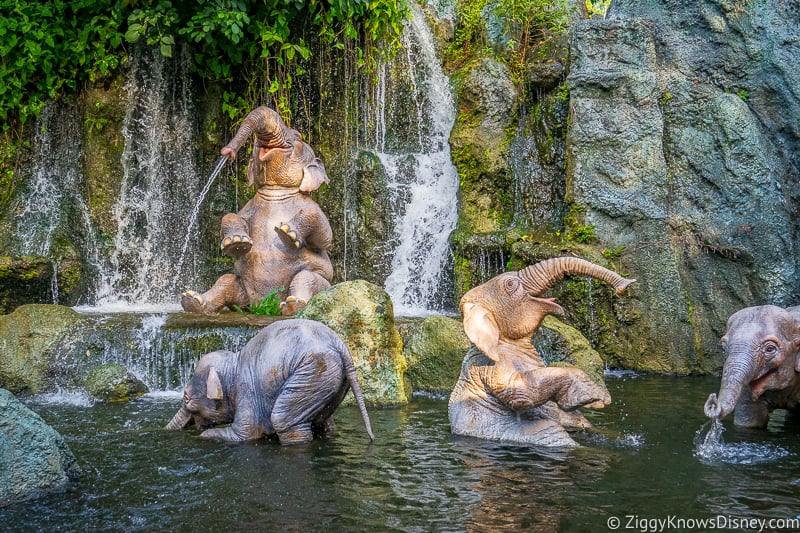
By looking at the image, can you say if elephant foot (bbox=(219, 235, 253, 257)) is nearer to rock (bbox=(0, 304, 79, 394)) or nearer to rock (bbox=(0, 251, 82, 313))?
rock (bbox=(0, 304, 79, 394))

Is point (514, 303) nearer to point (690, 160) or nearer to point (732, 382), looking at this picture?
point (732, 382)

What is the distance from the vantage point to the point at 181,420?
6.71 m

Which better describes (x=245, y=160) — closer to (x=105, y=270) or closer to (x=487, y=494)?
(x=105, y=270)

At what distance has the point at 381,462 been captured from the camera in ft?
19.2

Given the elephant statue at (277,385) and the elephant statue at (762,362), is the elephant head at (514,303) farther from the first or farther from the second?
the elephant statue at (762,362)

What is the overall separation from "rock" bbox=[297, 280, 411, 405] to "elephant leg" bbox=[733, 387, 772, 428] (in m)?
2.78

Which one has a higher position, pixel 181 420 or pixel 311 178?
pixel 311 178

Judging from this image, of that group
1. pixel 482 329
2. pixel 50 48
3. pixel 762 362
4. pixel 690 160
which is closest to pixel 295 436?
pixel 482 329

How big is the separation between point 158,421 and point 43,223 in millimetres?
7497

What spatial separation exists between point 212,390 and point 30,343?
3.76m

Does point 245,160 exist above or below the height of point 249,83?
below

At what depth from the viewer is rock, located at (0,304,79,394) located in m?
8.88

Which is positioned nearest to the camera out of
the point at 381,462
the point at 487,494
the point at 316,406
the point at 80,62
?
the point at 487,494

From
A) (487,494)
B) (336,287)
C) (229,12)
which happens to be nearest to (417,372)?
(336,287)
